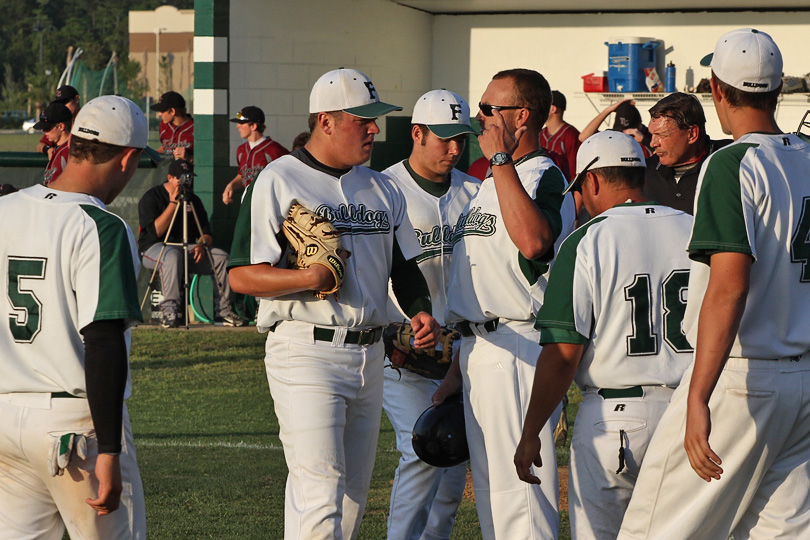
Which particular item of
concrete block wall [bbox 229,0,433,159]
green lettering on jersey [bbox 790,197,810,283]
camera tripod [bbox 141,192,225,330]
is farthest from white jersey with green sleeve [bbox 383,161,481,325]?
concrete block wall [bbox 229,0,433,159]

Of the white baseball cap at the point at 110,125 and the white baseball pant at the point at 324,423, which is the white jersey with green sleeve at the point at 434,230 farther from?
the white baseball cap at the point at 110,125

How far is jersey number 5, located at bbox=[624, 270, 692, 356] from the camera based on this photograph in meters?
4.06

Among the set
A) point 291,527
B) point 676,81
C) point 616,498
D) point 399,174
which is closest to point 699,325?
point 616,498

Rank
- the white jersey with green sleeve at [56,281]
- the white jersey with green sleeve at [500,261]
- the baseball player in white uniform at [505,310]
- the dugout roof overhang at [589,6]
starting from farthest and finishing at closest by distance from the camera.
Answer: the dugout roof overhang at [589,6], the white jersey with green sleeve at [500,261], the baseball player in white uniform at [505,310], the white jersey with green sleeve at [56,281]

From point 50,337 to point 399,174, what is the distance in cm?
268

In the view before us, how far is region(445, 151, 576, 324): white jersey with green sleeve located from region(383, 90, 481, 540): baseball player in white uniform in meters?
0.83

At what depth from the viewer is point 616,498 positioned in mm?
4133

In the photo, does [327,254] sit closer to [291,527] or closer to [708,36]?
[291,527]

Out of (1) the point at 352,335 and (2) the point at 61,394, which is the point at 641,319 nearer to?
(1) the point at 352,335

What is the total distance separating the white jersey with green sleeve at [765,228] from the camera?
3.44 metres

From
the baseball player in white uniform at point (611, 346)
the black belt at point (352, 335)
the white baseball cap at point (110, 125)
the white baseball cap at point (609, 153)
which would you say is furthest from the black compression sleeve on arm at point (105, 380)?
the white baseball cap at point (609, 153)

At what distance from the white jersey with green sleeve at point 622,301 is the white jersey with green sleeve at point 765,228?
50 centimetres

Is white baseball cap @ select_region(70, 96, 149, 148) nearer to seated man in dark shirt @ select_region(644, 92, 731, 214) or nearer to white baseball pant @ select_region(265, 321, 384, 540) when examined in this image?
white baseball pant @ select_region(265, 321, 384, 540)

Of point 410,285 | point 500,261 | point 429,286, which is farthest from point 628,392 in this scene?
point 429,286
